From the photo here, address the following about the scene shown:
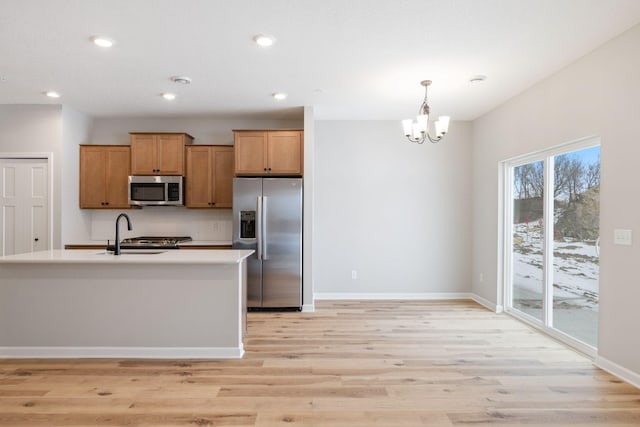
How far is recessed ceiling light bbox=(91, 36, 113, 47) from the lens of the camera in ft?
9.33

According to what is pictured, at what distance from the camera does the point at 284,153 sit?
4727 mm

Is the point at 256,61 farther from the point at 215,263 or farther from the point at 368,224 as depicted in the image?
the point at 368,224

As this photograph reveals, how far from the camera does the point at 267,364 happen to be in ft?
9.86

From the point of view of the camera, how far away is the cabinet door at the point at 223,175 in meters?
4.99

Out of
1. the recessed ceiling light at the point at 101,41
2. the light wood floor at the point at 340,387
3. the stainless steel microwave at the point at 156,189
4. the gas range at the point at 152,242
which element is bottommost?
the light wood floor at the point at 340,387

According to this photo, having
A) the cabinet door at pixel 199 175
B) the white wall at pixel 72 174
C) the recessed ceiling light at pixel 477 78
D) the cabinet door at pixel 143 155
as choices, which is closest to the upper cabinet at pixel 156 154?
the cabinet door at pixel 143 155

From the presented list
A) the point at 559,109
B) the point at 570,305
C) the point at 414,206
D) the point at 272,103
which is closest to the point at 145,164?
the point at 272,103

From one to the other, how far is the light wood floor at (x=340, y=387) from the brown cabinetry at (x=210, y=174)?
2.16 metres

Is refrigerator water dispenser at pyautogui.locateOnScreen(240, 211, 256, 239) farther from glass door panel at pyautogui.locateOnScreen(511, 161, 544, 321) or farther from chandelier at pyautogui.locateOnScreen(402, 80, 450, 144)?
glass door panel at pyautogui.locateOnScreen(511, 161, 544, 321)

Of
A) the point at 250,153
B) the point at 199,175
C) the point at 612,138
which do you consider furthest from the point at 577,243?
the point at 199,175

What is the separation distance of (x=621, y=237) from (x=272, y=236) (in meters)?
3.49

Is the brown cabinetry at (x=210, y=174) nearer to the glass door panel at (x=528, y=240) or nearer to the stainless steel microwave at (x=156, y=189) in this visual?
the stainless steel microwave at (x=156, y=189)

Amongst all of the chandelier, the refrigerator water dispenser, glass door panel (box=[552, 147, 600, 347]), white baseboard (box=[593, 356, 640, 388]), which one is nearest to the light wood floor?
white baseboard (box=[593, 356, 640, 388])

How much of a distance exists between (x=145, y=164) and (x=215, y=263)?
2657mm
